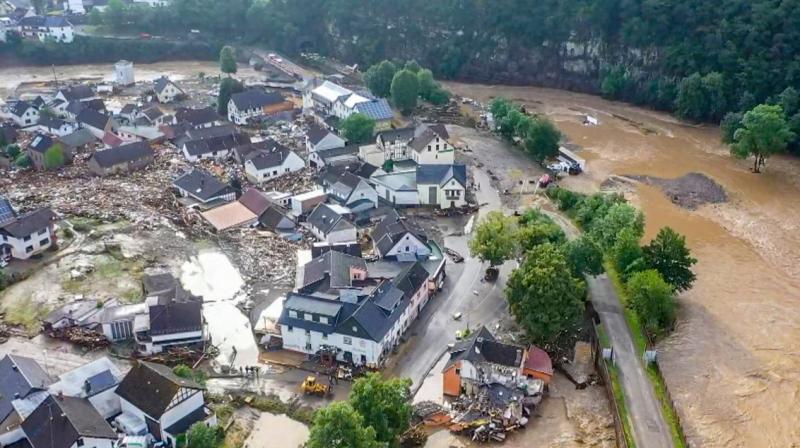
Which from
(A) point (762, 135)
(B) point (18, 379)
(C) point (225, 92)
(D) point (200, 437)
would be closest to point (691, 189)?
(A) point (762, 135)

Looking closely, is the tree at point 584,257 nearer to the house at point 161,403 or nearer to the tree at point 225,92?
the house at point 161,403

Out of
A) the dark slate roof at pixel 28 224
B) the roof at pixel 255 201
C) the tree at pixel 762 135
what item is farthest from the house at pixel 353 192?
the tree at pixel 762 135

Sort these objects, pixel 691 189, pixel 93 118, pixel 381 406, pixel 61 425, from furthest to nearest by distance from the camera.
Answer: pixel 93 118 < pixel 691 189 < pixel 381 406 < pixel 61 425

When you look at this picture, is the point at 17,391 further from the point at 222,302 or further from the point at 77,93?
the point at 77,93

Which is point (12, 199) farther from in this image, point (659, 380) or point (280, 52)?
point (280, 52)

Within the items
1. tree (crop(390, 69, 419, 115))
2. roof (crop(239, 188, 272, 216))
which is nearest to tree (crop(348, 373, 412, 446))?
roof (crop(239, 188, 272, 216))

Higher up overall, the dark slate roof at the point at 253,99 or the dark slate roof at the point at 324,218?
the dark slate roof at the point at 253,99
